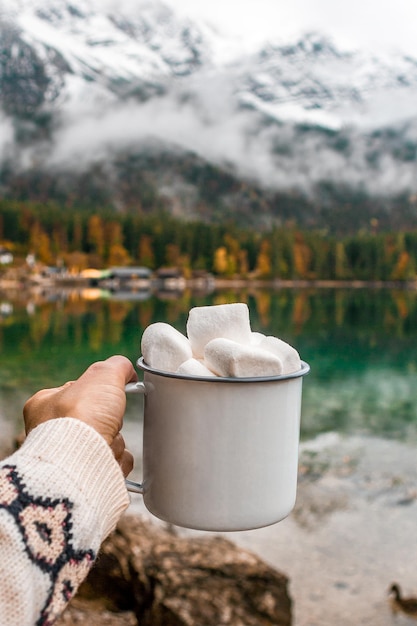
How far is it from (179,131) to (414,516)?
198 metres

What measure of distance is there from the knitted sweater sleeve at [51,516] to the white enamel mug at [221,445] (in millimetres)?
97

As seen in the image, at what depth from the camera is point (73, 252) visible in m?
67.6

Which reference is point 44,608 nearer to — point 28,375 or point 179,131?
point 28,375

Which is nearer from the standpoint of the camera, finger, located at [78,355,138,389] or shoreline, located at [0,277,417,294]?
finger, located at [78,355,138,389]

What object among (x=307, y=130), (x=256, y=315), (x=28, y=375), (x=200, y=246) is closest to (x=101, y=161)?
(x=307, y=130)

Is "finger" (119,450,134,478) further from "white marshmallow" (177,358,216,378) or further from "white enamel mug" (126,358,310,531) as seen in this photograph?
"white marshmallow" (177,358,216,378)

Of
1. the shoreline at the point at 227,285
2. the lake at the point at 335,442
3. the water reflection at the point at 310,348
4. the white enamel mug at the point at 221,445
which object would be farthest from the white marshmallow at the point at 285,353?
the shoreline at the point at 227,285

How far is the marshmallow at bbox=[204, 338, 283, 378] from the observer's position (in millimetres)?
808

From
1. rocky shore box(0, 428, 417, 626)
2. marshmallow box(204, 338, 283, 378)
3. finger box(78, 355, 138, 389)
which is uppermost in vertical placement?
marshmallow box(204, 338, 283, 378)

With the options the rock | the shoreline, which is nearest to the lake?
the rock

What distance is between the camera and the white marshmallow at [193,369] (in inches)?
32.5

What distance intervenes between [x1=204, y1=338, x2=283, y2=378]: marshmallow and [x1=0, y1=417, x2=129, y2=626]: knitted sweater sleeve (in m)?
0.18

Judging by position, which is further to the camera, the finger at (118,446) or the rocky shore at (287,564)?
the rocky shore at (287,564)

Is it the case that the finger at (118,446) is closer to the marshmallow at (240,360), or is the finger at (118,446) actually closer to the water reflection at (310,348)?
the marshmallow at (240,360)
